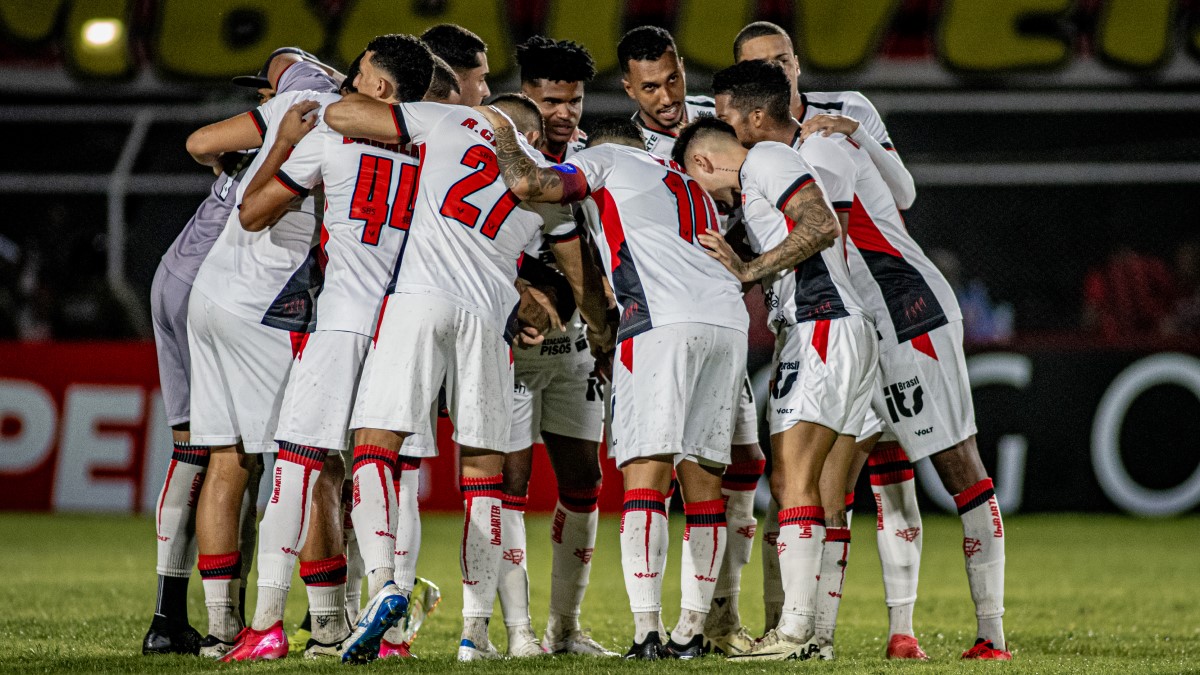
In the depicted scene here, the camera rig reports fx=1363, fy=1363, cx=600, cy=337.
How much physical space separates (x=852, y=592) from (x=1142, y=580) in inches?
77.5

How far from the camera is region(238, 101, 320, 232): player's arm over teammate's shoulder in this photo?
5145 millimetres

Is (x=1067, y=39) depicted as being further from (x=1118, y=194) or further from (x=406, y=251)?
(x=406, y=251)

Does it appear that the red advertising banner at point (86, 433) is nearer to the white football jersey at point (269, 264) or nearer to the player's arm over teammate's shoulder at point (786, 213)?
the white football jersey at point (269, 264)

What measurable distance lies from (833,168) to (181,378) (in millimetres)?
2872

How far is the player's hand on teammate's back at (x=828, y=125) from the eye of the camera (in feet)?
18.7

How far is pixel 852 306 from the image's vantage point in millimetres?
5352

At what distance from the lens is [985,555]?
5617 millimetres

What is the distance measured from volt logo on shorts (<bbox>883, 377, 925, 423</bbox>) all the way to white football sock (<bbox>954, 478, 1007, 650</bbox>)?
1.39 ft

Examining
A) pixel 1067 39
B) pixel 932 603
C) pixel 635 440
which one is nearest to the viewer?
pixel 635 440

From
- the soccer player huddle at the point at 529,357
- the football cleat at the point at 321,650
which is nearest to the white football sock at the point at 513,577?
the soccer player huddle at the point at 529,357

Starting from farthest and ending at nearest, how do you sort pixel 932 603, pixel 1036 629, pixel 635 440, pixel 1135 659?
pixel 932 603 < pixel 1036 629 < pixel 1135 659 < pixel 635 440

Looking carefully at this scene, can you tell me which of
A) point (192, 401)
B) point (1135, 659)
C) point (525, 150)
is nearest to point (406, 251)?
point (525, 150)

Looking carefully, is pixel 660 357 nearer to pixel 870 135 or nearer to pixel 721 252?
pixel 721 252

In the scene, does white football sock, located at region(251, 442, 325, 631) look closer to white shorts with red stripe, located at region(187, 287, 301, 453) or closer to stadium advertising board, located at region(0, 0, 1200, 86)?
white shorts with red stripe, located at region(187, 287, 301, 453)
